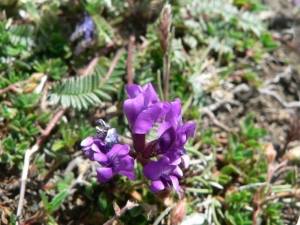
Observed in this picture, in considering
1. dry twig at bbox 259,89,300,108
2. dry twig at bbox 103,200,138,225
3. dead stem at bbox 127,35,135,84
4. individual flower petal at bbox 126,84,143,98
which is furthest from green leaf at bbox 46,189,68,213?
dry twig at bbox 259,89,300,108

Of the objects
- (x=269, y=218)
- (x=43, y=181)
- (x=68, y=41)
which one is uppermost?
(x=68, y=41)

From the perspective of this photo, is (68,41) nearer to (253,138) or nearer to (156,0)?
(156,0)

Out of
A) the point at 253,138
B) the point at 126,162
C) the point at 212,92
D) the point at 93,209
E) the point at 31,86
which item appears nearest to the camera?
the point at 126,162

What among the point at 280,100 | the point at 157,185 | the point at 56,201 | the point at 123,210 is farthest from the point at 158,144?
the point at 280,100

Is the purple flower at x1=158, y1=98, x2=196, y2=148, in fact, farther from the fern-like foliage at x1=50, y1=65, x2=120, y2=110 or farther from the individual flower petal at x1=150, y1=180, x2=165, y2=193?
the fern-like foliage at x1=50, y1=65, x2=120, y2=110

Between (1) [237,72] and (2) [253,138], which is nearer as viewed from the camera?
(2) [253,138]

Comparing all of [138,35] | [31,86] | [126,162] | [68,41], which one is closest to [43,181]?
[31,86]
